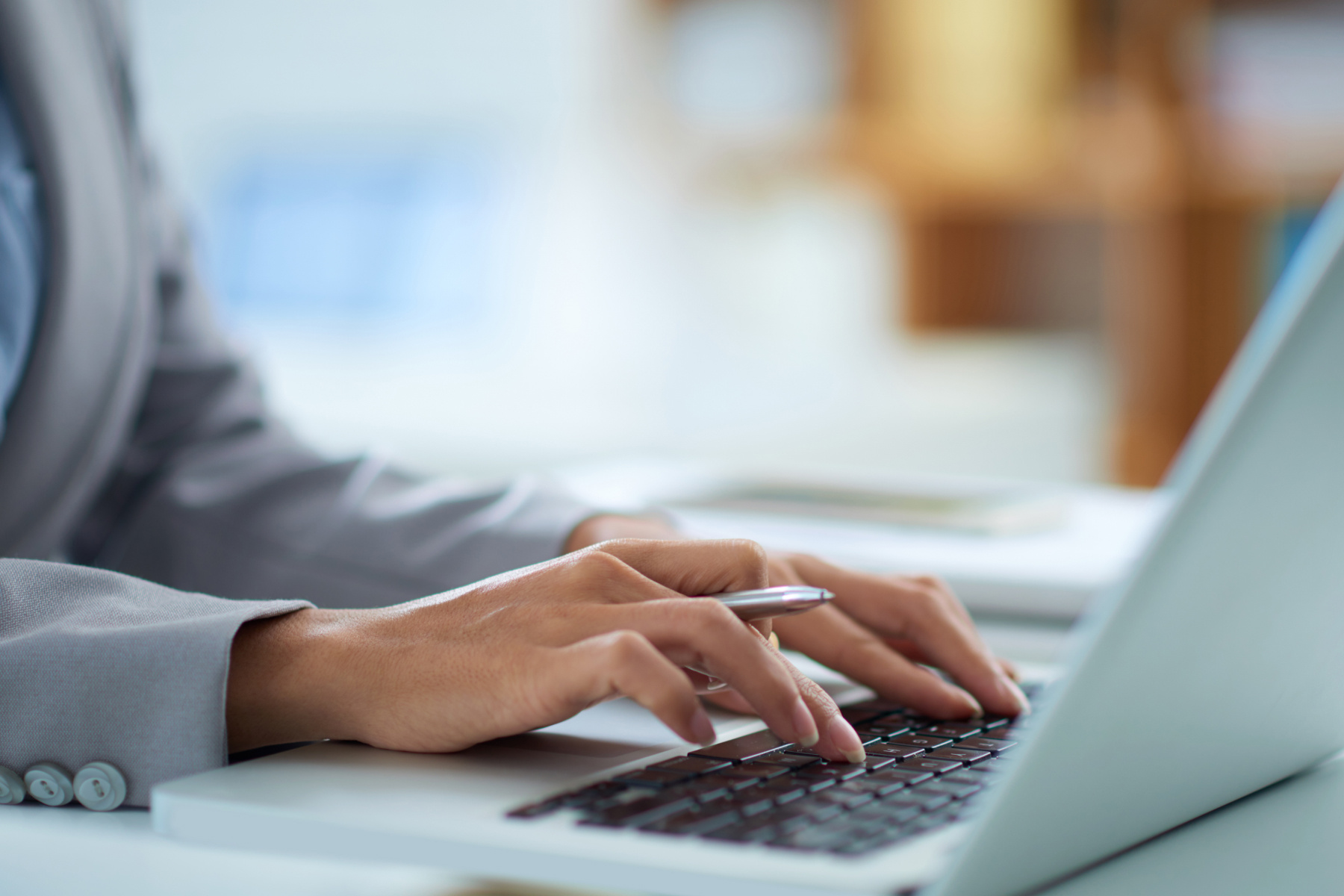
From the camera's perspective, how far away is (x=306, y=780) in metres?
0.44

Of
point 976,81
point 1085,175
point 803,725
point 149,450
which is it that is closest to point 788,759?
point 803,725

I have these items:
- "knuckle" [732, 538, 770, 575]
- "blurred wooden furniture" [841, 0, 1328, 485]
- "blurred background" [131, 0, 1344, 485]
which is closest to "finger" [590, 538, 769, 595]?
"knuckle" [732, 538, 770, 575]

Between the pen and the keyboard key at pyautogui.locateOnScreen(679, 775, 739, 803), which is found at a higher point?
the pen

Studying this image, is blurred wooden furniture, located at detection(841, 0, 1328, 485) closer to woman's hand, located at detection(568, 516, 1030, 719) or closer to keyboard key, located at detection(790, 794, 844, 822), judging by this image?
woman's hand, located at detection(568, 516, 1030, 719)

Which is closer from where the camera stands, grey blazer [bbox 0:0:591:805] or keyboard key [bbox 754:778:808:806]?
keyboard key [bbox 754:778:808:806]

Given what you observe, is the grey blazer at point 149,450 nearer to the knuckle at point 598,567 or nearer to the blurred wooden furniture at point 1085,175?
the knuckle at point 598,567

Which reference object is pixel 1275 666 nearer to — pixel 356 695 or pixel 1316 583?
pixel 1316 583

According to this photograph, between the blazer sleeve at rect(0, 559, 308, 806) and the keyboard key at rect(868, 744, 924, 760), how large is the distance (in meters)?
0.23

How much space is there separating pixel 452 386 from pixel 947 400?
51.7 inches

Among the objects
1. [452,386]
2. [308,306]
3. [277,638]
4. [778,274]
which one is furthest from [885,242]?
[277,638]

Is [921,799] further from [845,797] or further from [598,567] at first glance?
[598,567]

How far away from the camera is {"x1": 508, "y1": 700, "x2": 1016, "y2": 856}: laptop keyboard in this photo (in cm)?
37

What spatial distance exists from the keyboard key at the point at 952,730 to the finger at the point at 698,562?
0.10 metres

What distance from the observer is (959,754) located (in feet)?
1.62
